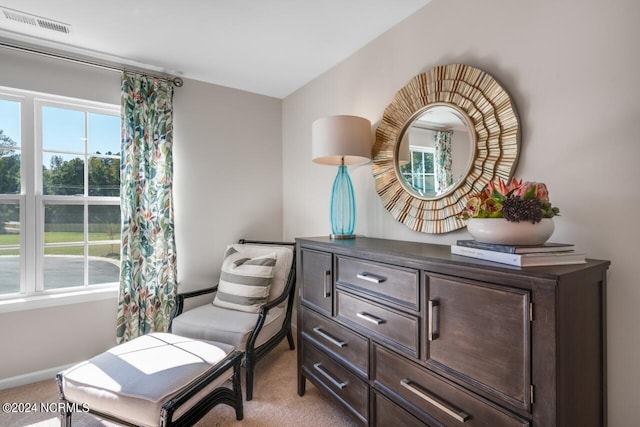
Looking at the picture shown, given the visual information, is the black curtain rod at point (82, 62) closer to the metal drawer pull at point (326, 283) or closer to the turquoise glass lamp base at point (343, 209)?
the turquoise glass lamp base at point (343, 209)

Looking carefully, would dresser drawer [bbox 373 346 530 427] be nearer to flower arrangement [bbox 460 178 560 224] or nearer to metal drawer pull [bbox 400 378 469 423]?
metal drawer pull [bbox 400 378 469 423]

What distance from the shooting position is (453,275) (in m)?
1.14

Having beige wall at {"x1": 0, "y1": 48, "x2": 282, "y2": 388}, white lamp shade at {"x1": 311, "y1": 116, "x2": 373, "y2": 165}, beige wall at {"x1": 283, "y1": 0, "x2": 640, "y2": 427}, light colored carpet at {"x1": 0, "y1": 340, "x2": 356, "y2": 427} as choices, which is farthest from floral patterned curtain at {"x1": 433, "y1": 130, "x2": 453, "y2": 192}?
beige wall at {"x1": 0, "y1": 48, "x2": 282, "y2": 388}

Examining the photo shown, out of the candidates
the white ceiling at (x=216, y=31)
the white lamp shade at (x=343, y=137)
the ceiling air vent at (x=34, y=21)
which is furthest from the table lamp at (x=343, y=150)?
the ceiling air vent at (x=34, y=21)

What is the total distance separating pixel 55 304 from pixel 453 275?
2820 mm

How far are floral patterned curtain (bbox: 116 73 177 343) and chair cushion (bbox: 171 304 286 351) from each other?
444mm

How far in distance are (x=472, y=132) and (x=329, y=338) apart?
54.2 inches

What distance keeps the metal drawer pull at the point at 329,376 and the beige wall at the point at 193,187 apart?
1539 mm

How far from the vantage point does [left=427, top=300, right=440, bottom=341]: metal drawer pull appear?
3.93 ft

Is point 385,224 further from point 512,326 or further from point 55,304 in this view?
point 55,304

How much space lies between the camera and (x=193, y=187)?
2.89 metres

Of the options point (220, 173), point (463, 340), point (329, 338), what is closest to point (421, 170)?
point (463, 340)

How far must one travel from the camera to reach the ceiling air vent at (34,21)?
1910mm

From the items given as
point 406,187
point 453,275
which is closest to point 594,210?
point 453,275
